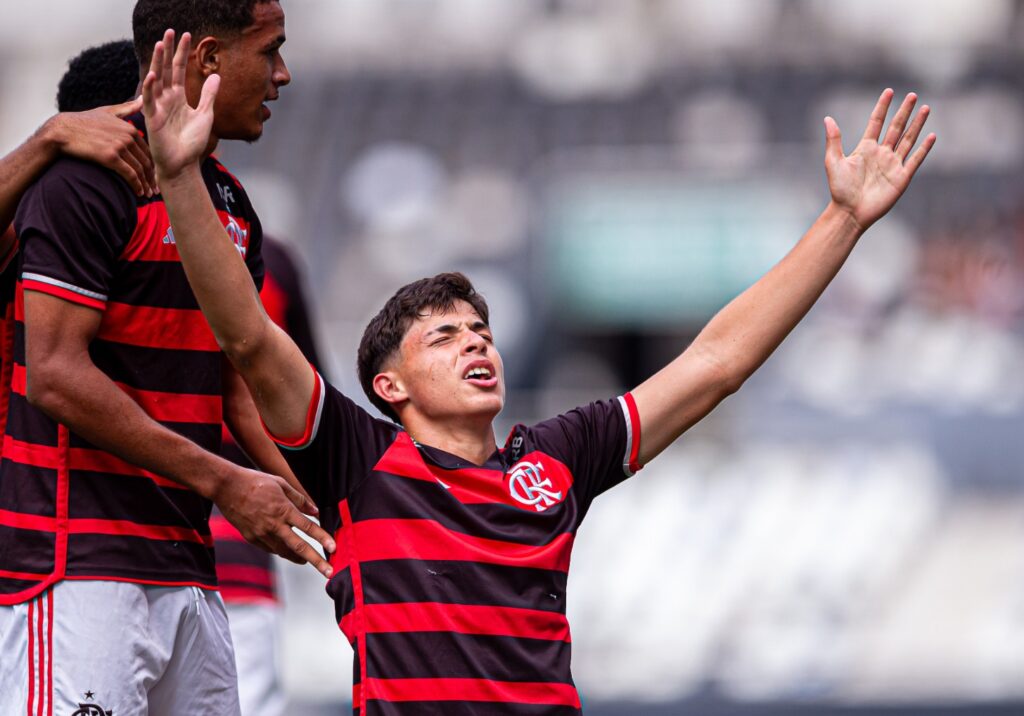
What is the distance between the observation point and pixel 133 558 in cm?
308

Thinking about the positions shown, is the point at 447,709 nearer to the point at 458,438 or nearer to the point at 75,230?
the point at 458,438

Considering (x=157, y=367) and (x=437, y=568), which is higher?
(x=157, y=367)

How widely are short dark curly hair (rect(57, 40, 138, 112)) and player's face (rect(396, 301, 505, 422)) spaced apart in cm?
88

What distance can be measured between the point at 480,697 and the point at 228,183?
1214 millimetres

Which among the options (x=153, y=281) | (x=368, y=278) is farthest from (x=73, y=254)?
(x=368, y=278)

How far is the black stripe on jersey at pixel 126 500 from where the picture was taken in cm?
306

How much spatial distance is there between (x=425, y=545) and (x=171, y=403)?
579 millimetres

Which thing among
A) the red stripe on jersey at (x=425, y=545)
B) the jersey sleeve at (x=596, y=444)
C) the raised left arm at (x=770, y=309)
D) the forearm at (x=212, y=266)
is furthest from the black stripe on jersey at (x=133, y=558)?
the raised left arm at (x=770, y=309)

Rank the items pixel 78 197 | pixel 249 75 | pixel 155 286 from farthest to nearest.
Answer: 1. pixel 249 75
2. pixel 155 286
3. pixel 78 197

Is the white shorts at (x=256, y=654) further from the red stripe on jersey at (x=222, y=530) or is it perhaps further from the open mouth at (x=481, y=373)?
the open mouth at (x=481, y=373)

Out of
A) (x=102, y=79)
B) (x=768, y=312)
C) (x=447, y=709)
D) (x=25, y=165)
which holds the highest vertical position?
(x=102, y=79)

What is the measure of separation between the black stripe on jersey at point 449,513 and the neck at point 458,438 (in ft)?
0.51

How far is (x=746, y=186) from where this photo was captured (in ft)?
36.5

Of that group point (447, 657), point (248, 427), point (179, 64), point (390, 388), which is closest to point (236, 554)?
point (248, 427)
